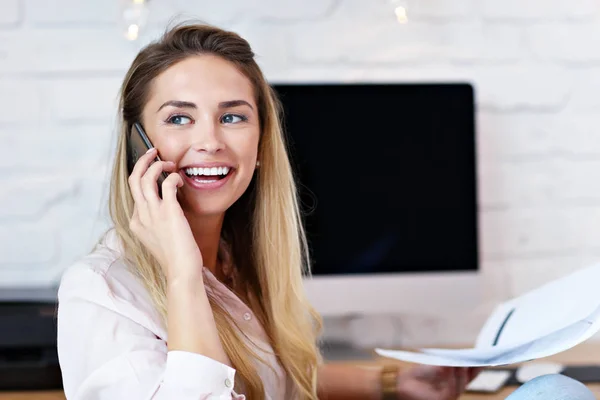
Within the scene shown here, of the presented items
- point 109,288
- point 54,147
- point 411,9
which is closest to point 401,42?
point 411,9

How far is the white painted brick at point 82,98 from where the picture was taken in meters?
1.78

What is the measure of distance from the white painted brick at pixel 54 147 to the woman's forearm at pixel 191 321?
2.89 feet

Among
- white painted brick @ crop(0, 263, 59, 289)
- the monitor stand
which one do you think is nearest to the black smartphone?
the monitor stand

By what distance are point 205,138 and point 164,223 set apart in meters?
0.16

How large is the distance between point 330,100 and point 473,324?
27.4 inches

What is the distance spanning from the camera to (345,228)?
162cm

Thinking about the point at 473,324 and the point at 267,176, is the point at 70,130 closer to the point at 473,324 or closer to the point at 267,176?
the point at 267,176

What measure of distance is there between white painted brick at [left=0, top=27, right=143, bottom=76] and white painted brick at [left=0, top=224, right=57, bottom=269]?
355 millimetres

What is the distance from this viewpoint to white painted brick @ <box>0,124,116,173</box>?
1.78 m

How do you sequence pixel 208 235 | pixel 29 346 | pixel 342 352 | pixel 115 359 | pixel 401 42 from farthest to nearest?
pixel 401 42, pixel 342 352, pixel 29 346, pixel 208 235, pixel 115 359

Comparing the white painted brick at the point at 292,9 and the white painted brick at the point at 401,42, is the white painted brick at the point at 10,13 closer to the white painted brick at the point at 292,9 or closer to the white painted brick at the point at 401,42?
the white painted brick at the point at 292,9

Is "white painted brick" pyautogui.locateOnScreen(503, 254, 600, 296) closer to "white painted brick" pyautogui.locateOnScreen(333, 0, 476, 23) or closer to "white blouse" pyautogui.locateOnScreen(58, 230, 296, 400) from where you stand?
"white painted brick" pyautogui.locateOnScreen(333, 0, 476, 23)

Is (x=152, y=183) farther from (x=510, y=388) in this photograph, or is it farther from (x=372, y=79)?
(x=372, y=79)

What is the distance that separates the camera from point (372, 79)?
1858mm
